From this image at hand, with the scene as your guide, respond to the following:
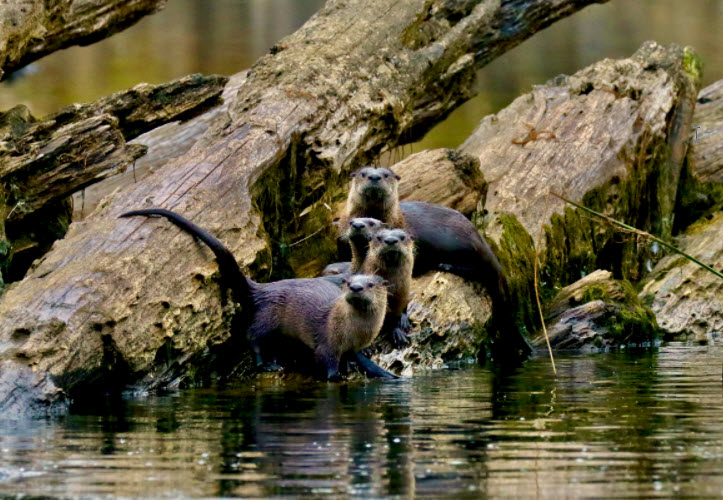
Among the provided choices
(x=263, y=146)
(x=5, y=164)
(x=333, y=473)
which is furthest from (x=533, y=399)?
(x=5, y=164)

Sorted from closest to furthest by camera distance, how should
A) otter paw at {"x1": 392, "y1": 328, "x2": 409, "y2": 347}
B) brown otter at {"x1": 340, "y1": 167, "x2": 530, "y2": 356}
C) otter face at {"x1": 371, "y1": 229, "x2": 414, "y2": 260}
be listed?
otter face at {"x1": 371, "y1": 229, "x2": 414, "y2": 260}, otter paw at {"x1": 392, "y1": 328, "x2": 409, "y2": 347}, brown otter at {"x1": 340, "y1": 167, "x2": 530, "y2": 356}

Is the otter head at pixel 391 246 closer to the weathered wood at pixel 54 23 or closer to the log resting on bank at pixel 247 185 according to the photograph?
the log resting on bank at pixel 247 185

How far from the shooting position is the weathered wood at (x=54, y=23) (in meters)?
6.98

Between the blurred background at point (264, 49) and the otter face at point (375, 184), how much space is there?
6.90 meters

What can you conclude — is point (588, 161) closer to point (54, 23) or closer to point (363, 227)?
point (363, 227)

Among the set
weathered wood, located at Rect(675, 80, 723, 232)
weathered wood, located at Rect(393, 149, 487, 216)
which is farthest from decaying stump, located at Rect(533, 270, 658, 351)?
weathered wood, located at Rect(675, 80, 723, 232)

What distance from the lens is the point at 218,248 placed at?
20.4 feet

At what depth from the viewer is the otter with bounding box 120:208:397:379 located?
6.18m

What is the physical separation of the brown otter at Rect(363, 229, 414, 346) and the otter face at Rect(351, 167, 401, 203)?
413mm

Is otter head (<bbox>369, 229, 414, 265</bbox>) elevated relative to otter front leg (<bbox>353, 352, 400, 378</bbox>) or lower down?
elevated

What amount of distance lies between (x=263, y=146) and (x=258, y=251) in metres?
0.72

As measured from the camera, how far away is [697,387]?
18.6 feet

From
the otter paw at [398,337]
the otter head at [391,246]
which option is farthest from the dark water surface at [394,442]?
the otter head at [391,246]

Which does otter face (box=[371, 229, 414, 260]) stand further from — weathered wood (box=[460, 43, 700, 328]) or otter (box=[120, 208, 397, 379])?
weathered wood (box=[460, 43, 700, 328])
